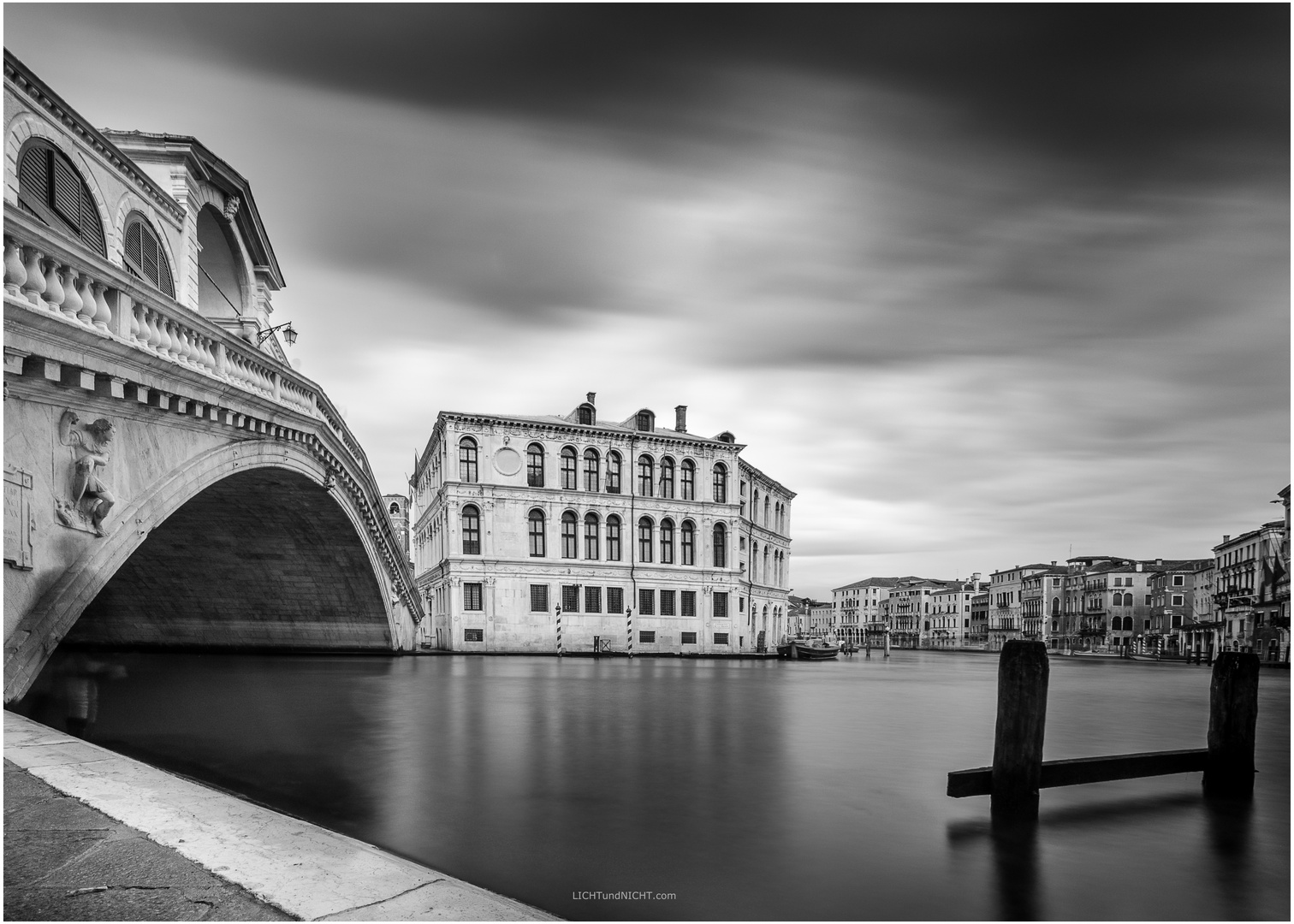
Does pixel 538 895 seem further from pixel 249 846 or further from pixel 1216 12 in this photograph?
pixel 1216 12

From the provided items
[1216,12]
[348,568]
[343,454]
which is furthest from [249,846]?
[348,568]

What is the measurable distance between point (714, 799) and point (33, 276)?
20.1ft

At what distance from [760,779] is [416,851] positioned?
10.9 ft

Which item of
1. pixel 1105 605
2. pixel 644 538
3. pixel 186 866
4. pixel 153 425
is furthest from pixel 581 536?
pixel 1105 605

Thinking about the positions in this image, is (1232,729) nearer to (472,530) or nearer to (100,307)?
Result: (100,307)

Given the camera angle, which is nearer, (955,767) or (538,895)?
(538,895)

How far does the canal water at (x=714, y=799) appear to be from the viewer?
4.52 m

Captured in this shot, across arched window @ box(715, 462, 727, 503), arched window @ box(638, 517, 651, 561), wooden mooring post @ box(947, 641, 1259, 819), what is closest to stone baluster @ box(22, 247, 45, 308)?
wooden mooring post @ box(947, 641, 1259, 819)

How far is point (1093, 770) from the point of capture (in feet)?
20.2

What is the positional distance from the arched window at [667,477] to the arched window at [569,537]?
399 centimetres

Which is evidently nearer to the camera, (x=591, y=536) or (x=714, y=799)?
(x=714, y=799)

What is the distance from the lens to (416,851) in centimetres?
489

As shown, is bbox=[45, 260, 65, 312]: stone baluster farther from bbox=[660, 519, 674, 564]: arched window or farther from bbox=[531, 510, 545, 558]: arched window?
bbox=[660, 519, 674, 564]: arched window

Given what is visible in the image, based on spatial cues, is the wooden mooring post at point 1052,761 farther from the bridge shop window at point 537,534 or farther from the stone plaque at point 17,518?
the bridge shop window at point 537,534
